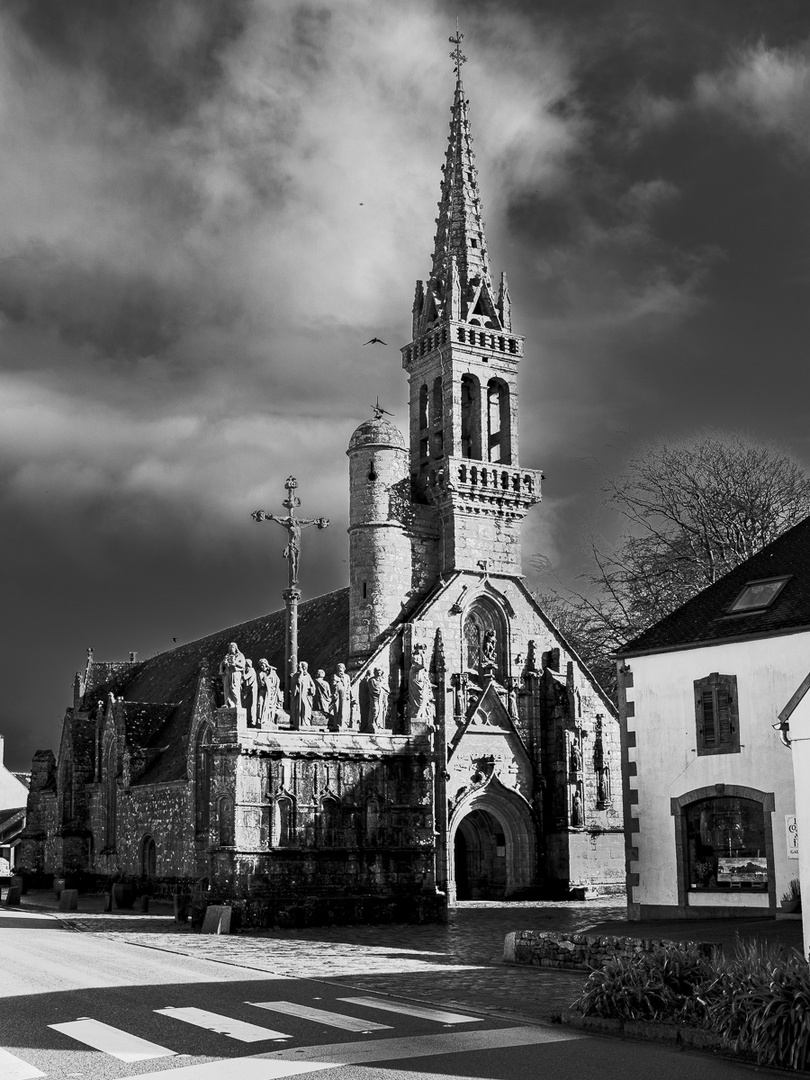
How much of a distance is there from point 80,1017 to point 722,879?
1653cm

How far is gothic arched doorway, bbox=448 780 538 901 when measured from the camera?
144ft

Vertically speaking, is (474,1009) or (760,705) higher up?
(760,705)

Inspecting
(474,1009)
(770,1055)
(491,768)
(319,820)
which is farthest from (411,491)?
(770,1055)

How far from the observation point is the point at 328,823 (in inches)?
1320

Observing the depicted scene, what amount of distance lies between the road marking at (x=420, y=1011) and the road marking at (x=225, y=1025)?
2126mm

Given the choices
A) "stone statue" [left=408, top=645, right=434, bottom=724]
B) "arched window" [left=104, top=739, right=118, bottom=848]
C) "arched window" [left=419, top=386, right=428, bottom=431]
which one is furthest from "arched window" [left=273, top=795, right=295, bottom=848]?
"arched window" [left=419, top=386, right=428, bottom=431]

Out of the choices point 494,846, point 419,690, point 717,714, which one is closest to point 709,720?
point 717,714

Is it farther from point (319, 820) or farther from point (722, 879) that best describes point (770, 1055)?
point (319, 820)

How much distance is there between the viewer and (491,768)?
4388cm

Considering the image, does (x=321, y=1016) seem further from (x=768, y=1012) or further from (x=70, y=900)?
(x=70, y=900)

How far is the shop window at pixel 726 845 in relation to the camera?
88.1 feet

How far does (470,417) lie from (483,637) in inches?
345

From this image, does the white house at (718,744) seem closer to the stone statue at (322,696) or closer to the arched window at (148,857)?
the stone statue at (322,696)

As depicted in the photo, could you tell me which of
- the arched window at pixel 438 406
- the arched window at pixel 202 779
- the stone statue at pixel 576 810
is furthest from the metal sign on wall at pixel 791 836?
the arched window at pixel 438 406
